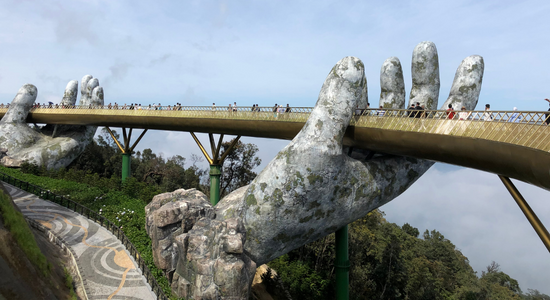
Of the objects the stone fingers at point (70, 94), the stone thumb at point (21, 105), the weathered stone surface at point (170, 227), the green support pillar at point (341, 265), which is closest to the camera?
the weathered stone surface at point (170, 227)

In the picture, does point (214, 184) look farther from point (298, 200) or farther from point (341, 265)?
point (298, 200)

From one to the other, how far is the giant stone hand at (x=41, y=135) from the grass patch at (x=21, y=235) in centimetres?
2635

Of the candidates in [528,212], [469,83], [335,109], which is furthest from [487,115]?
[469,83]

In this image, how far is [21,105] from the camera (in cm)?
3969

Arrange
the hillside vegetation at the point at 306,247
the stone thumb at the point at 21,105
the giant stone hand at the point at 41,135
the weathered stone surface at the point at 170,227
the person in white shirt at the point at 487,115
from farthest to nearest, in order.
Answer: the stone thumb at the point at 21,105, the giant stone hand at the point at 41,135, the hillside vegetation at the point at 306,247, the weathered stone surface at the point at 170,227, the person in white shirt at the point at 487,115

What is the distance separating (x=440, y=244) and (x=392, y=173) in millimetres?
49138

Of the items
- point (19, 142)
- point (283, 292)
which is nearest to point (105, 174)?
point (19, 142)

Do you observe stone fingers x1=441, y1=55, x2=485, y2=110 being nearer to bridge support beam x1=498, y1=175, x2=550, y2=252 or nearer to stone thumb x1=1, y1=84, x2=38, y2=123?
bridge support beam x1=498, y1=175, x2=550, y2=252

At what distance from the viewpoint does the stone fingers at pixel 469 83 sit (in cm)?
1817

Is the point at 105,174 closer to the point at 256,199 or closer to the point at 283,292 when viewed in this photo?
the point at 283,292

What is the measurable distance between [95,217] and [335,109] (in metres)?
18.4

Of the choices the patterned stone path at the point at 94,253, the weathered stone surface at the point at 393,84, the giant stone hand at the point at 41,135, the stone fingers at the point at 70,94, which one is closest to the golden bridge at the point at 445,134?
the weathered stone surface at the point at 393,84

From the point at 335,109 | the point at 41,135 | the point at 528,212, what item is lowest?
the point at 528,212

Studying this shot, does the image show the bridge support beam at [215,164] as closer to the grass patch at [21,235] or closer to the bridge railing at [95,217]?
the bridge railing at [95,217]
